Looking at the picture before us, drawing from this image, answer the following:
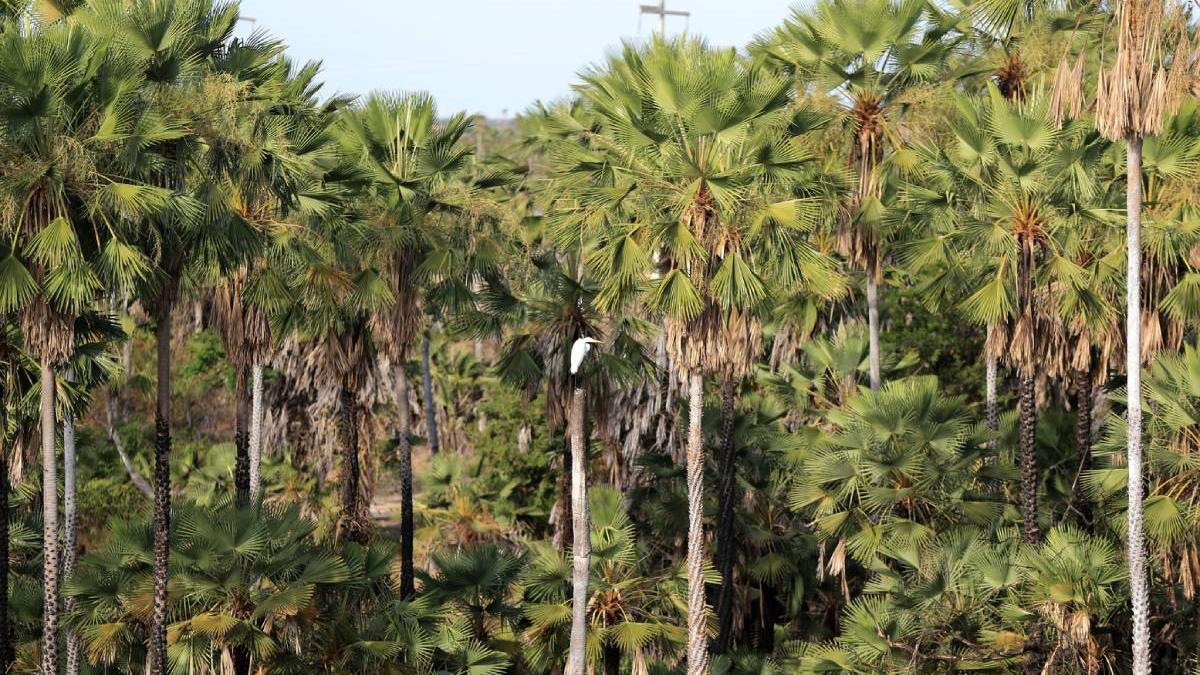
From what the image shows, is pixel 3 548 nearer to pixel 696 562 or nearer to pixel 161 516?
pixel 161 516

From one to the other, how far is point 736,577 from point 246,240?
494 inches

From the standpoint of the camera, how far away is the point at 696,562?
21.9m

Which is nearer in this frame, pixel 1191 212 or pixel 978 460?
pixel 1191 212

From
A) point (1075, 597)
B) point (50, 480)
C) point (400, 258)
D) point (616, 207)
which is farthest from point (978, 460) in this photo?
point (50, 480)

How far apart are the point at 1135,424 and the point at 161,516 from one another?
1209 centimetres

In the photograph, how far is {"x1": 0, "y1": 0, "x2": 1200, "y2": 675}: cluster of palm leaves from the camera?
1895 cm

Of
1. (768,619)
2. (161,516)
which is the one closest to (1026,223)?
(768,619)

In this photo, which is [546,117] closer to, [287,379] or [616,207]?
[287,379]

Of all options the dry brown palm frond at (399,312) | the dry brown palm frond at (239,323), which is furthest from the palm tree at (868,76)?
the dry brown palm frond at (239,323)

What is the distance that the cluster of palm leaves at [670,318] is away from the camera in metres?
19.0

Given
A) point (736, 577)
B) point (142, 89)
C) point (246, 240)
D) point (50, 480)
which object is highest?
point (142, 89)

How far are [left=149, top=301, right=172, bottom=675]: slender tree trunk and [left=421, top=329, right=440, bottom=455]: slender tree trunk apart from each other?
2929 cm

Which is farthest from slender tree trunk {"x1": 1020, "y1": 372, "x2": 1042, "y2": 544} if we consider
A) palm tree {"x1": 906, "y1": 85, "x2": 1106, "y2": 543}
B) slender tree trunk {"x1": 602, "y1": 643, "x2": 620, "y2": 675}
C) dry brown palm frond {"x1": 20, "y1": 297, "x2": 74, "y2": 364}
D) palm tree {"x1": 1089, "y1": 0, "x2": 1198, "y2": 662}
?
dry brown palm frond {"x1": 20, "y1": 297, "x2": 74, "y2": 364}

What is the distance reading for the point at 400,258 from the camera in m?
24.2
